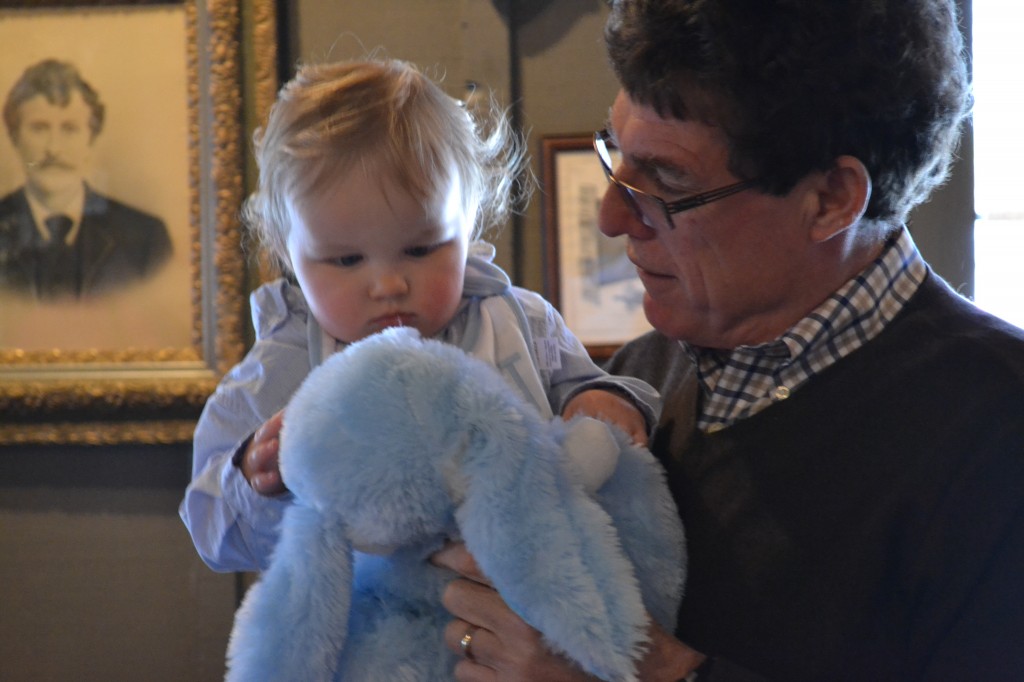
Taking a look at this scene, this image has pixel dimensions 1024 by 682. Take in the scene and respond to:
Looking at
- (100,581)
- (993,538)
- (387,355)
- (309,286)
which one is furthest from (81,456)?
(993,538)

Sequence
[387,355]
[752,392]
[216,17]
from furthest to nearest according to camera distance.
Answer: [216,17]
[752,392]
[387,355]

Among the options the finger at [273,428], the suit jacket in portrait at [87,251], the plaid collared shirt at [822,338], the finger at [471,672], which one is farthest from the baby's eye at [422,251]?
the suit jacket in portrait at [87,251]

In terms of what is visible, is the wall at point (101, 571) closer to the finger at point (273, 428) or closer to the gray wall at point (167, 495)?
the gray wall at point (167, 495)

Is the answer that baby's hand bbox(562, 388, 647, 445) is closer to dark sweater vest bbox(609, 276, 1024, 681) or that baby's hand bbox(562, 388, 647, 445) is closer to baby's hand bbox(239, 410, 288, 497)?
dark sweater vest bbox(609, 276, 1024, 681)

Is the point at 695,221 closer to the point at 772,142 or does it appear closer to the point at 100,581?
the point at 772,142

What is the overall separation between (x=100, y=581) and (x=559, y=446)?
6.24ft

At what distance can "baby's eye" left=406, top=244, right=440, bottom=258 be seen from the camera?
4.12ft

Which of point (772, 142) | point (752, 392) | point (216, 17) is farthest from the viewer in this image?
point (216, 17)

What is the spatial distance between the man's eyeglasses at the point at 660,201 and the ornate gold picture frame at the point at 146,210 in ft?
4.75

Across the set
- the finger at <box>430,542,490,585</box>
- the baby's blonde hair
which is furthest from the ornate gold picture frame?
the finger at <box>430,542,490,585</box>

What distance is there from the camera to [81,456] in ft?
8.00

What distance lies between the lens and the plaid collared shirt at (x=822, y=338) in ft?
3.66

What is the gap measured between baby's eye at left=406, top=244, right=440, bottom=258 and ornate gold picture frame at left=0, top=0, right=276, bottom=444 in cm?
124

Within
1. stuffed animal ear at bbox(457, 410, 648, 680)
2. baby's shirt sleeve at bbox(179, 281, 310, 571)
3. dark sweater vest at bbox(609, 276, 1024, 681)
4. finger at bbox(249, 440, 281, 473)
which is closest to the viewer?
stuffed animal ear at bbox(457, 410, 648, 680)
